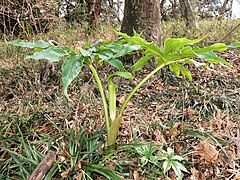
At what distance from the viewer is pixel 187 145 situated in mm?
1195

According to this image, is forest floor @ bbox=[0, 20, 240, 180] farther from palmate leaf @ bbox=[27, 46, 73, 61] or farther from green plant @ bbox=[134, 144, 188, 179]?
palmate leaf @ bbox=[27, 46, 73, 61]

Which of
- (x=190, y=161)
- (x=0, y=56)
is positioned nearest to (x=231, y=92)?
(x=190, y=161)

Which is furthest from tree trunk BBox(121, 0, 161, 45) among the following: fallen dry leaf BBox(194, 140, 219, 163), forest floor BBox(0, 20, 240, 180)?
fallen dry leaf BBox(194, 140, 219, 163)

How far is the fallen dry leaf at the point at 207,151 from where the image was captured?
1109mm

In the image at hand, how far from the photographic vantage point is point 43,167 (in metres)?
0.94

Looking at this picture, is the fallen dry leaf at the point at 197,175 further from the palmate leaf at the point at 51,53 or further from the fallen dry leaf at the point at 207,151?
the palmate leaf at the point at 51,53

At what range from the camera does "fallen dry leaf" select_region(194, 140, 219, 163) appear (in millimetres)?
1109

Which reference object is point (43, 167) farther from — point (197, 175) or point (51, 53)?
point (197, 175)

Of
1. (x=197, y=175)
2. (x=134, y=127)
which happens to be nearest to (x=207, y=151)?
(x=197, y=175)

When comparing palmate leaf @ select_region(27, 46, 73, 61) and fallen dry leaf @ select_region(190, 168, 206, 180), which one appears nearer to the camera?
palmate leaf @ select_region(27, 46, 73, 61)

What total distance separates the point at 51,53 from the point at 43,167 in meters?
0.45

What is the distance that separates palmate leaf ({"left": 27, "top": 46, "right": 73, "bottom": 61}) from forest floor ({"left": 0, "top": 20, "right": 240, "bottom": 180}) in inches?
16.3

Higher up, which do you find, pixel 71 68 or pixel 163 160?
pixel 71 68

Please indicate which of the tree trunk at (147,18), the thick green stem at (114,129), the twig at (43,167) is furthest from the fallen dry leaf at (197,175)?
the tree trunk at (147,18)
